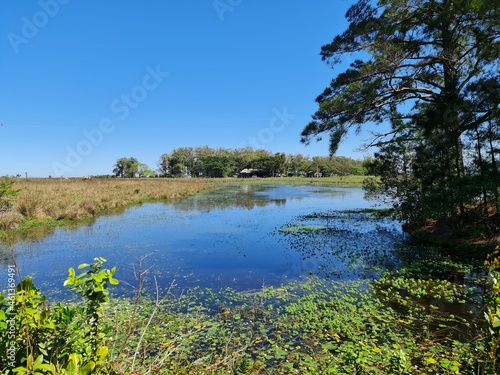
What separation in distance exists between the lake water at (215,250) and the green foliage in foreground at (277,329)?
110 cm

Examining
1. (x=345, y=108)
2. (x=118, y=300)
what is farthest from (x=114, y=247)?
(x=345, y=108)

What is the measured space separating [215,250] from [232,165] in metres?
92.5

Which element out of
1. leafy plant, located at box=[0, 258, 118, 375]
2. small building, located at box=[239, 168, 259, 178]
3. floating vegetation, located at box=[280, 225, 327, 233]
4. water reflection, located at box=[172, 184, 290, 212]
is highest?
small building, located at box=[239, 168, 259, 178]

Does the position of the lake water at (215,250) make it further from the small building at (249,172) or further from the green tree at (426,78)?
the small building at (249,172)

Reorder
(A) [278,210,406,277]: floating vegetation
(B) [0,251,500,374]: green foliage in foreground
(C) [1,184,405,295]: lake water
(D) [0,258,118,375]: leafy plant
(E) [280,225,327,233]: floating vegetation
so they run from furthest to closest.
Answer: (E) [280,225,327,233]: floating vegetation
(A) [278,210,406,277]: floating vegetation
(C) [1,184,405,295]: lake water
(B) [0,251,500,374]: green foliage in foreground
(D) [0,258,118,375]: leafy plant

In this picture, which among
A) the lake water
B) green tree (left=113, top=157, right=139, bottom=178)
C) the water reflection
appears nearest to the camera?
the lake water

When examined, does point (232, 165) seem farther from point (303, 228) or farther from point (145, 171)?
point (303, 228)

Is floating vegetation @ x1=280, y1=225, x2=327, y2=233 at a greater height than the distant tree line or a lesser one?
lesser

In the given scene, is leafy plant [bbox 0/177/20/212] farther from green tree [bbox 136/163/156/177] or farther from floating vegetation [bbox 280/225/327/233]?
green tree [bbox 136/163/156/177]

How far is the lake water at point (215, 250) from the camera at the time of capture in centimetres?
762

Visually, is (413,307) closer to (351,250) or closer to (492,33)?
(351,250)

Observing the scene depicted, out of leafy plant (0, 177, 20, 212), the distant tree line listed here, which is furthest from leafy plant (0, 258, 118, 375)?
the distant tree line

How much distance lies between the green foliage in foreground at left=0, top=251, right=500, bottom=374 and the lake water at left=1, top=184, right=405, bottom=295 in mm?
1098

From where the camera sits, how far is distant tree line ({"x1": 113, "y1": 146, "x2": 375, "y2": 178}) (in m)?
93.4
